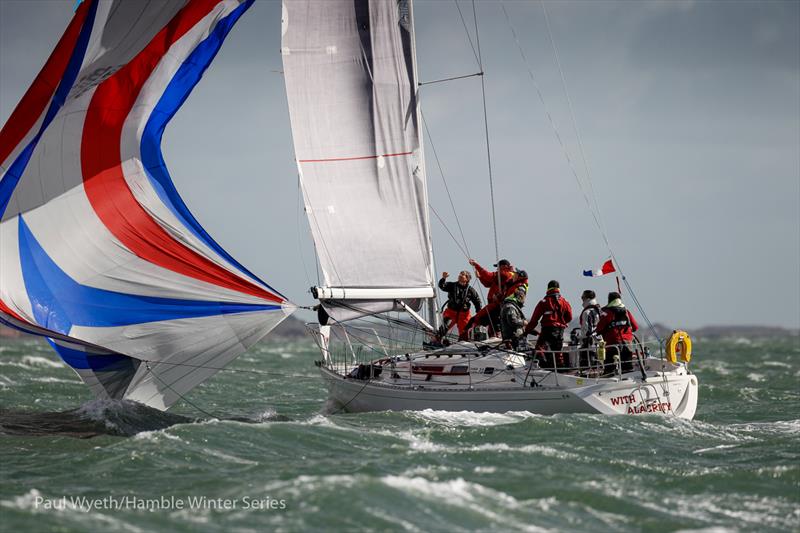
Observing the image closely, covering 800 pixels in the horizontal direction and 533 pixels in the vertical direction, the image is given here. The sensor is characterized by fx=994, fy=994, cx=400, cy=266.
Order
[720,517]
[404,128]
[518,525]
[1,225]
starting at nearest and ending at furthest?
[518,525]
[720,517]
[1,225]
[404,128]

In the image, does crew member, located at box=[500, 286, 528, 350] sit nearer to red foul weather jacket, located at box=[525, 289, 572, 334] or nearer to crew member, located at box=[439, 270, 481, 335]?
red foul weather jacket, located at box=[525, 289, 572, 334]

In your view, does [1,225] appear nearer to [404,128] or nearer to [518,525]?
[404,128]

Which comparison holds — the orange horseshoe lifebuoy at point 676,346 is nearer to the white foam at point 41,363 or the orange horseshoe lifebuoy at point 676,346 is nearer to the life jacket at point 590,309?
the life jacket at point 590,309

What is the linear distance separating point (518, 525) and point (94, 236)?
7.28 metres

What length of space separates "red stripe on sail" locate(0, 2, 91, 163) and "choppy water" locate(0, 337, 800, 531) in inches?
144

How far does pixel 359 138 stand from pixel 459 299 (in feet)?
10.6

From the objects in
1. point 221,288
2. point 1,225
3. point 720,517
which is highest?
point 1,225

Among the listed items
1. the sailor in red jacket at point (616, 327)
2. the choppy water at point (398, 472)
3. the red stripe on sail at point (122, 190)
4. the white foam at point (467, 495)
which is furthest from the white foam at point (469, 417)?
the white foam at point (467, 495)

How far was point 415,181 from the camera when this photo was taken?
14.9 metres

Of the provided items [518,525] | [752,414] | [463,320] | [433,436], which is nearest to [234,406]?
[463,320]

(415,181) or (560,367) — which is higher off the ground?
(415,181)

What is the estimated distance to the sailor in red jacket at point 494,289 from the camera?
1481cm

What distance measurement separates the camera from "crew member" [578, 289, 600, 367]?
13.7m

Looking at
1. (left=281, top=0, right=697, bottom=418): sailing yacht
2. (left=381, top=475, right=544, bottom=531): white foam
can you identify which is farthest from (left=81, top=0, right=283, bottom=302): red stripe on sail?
(left=381, top=475, right=544, bottom=531): white foam
